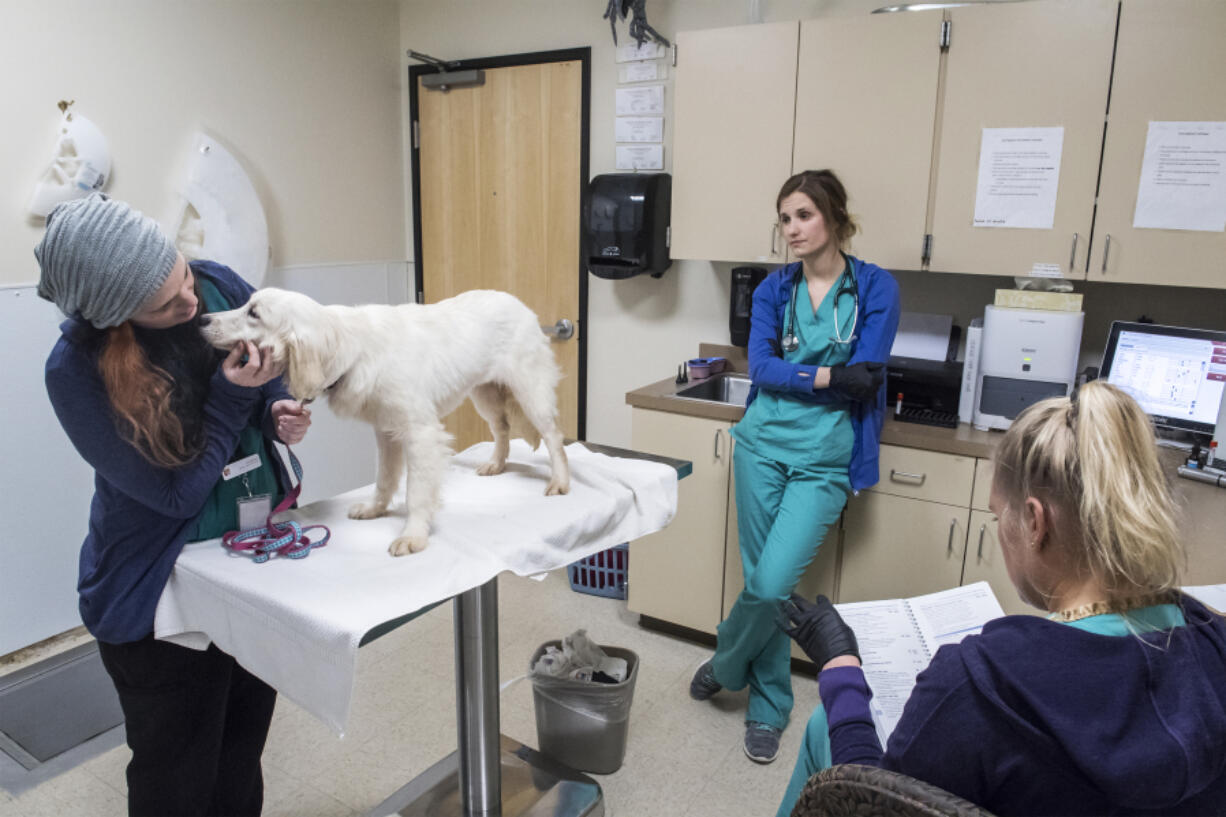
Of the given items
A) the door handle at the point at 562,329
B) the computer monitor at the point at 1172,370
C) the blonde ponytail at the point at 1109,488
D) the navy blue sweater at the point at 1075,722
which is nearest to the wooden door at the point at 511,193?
the door handle at the point at 562,329

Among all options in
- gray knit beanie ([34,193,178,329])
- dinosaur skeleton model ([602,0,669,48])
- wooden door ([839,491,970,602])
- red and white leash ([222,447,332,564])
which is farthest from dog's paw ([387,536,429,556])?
dinosaur skeleton model ([602,0,669,48])

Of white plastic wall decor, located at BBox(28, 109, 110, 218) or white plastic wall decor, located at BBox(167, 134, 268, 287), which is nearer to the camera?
white plastic wall decor, located at BBox(28, 109, 110, 218)

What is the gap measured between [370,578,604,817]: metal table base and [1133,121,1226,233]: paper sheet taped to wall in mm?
2023

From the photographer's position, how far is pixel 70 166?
2.62m

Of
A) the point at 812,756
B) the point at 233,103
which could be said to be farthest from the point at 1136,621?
the point at 233,103

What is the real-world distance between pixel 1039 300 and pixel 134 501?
7.60ft

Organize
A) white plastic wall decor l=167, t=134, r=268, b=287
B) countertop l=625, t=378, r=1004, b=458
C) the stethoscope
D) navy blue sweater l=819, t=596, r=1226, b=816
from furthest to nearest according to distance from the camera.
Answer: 1. white plastic wall decor l=167, t=134, r=268, b=287
2. countertop l=625, t=378, r=1004, b=458
3. the stethoscope
4. navy blue sweater l=819, t=596, r=1226, b=816

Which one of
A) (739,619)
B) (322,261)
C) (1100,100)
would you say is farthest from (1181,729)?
(322,261)

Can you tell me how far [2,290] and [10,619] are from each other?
3.56 feet

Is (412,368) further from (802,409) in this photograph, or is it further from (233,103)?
(233,103)

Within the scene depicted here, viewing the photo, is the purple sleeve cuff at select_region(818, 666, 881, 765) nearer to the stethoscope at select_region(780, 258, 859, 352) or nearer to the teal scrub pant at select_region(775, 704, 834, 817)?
the teal scrub pant at select_region(775, 704, 834, 817)

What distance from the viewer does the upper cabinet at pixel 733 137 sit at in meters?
2.58

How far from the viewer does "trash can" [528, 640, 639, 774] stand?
211 centimetres

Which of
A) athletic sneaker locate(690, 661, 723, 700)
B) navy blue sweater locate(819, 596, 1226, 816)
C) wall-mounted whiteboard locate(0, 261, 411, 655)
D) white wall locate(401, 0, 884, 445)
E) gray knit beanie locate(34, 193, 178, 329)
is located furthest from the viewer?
white wall locate(401, 0, 884, 445)
